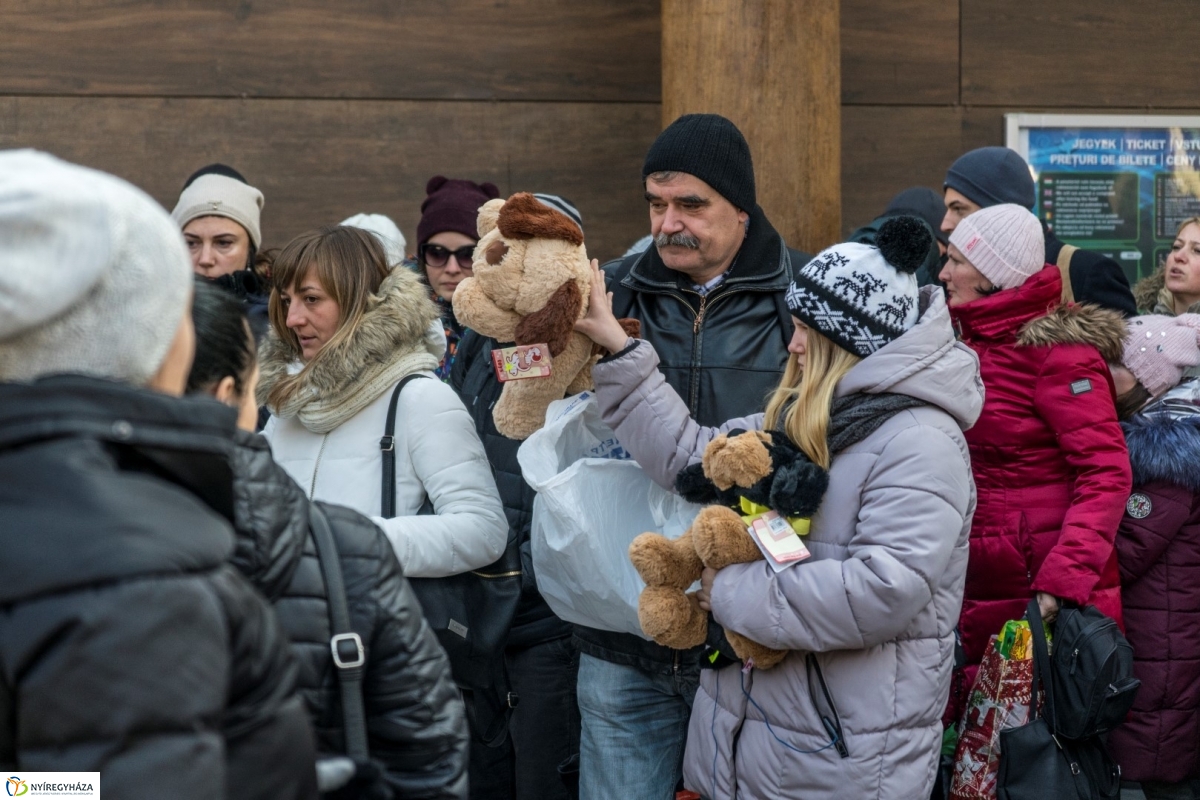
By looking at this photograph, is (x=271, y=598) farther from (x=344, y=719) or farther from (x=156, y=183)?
(x=156, y=183)

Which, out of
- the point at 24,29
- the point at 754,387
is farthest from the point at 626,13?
the point at 754,387

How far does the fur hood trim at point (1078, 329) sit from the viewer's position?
Result: 360 centimetres

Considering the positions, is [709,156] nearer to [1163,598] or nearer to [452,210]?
[452,210]

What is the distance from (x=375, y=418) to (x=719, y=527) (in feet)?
3.22

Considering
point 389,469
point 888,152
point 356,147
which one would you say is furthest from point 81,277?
point 888,152

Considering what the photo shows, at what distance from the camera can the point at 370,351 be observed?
3225mm

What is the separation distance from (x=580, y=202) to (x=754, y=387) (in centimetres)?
280

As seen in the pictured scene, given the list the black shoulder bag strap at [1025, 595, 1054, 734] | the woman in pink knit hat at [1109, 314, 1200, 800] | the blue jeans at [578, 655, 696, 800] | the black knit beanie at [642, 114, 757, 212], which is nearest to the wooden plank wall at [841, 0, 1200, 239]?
the woman in pink knit hat at [1109, 314, 1200, 800]

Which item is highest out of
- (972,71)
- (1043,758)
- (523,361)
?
(972,71)

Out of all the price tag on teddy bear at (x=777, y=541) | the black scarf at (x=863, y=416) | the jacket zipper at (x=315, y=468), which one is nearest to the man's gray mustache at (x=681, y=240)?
the black scarf at (x=863, y=416)

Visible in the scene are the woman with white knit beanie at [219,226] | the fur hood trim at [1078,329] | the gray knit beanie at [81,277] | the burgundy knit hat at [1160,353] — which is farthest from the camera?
the woman with white knit beanie at [219,226]

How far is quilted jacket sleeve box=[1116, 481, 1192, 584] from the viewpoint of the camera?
3.75m

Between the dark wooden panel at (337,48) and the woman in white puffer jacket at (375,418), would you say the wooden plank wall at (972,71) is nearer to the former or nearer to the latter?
the dark wooden panel at (337,48)

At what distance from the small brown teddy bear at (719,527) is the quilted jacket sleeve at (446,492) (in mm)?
445
